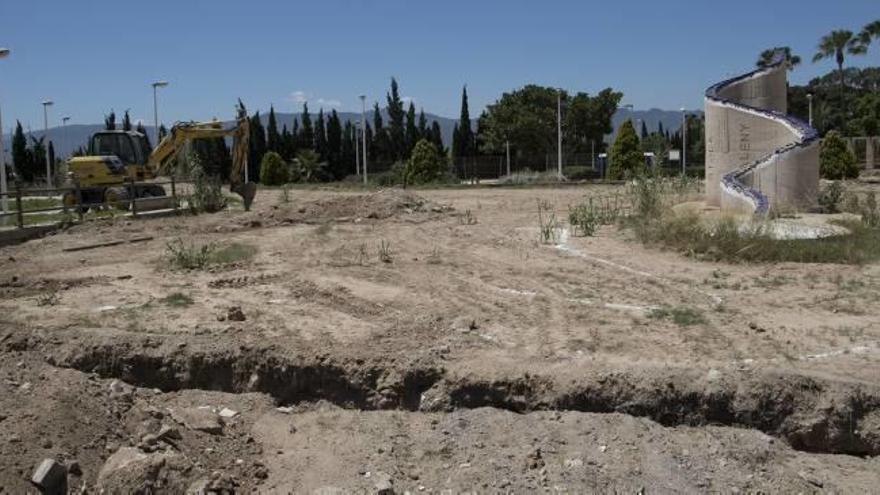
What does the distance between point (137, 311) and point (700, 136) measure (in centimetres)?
6368

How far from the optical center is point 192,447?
6539mm

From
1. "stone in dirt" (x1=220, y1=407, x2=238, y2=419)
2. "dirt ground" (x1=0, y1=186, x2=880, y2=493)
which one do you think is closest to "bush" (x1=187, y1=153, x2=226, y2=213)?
"dirt ground" (x1=0, y1=186, x2=880, y2=493)

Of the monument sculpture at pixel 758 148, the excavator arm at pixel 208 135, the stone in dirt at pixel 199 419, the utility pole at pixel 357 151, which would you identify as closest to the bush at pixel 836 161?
the monument sculpture at pixel 758 148

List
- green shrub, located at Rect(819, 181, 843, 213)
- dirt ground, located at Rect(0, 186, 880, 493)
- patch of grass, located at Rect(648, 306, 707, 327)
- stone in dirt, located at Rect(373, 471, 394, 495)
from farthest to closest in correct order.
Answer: green shrub, located at Rect(819, 181, 843, 213) → patch of grass, located at Rect(648, 306, 707, 327) → dirt ground, located at Rect(0, 186, 880, 493) → stone in dirt, located at Rect(373, 471, 394, 495)

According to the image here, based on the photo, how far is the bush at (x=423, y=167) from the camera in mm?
46375

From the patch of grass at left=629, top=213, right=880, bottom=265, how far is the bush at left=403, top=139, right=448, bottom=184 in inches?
1223

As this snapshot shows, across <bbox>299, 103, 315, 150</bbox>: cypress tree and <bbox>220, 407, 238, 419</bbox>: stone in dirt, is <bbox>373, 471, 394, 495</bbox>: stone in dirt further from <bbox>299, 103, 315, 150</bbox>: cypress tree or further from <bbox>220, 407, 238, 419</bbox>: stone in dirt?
<bbox>299, 103, 315, 150</bbox>: cypress tree

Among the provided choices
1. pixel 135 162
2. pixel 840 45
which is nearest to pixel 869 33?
pixel 840 45

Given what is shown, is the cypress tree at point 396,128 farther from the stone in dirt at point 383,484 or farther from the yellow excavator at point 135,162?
the stone in dirt at point 383,484

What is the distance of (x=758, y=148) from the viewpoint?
20.1 metres

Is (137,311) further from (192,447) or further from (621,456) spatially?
(621,456)

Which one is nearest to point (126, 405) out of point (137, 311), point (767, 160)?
point (137, 311)

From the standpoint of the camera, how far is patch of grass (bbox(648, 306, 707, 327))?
9094mm

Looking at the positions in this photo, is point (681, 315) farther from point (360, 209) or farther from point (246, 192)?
point (246, 192)
